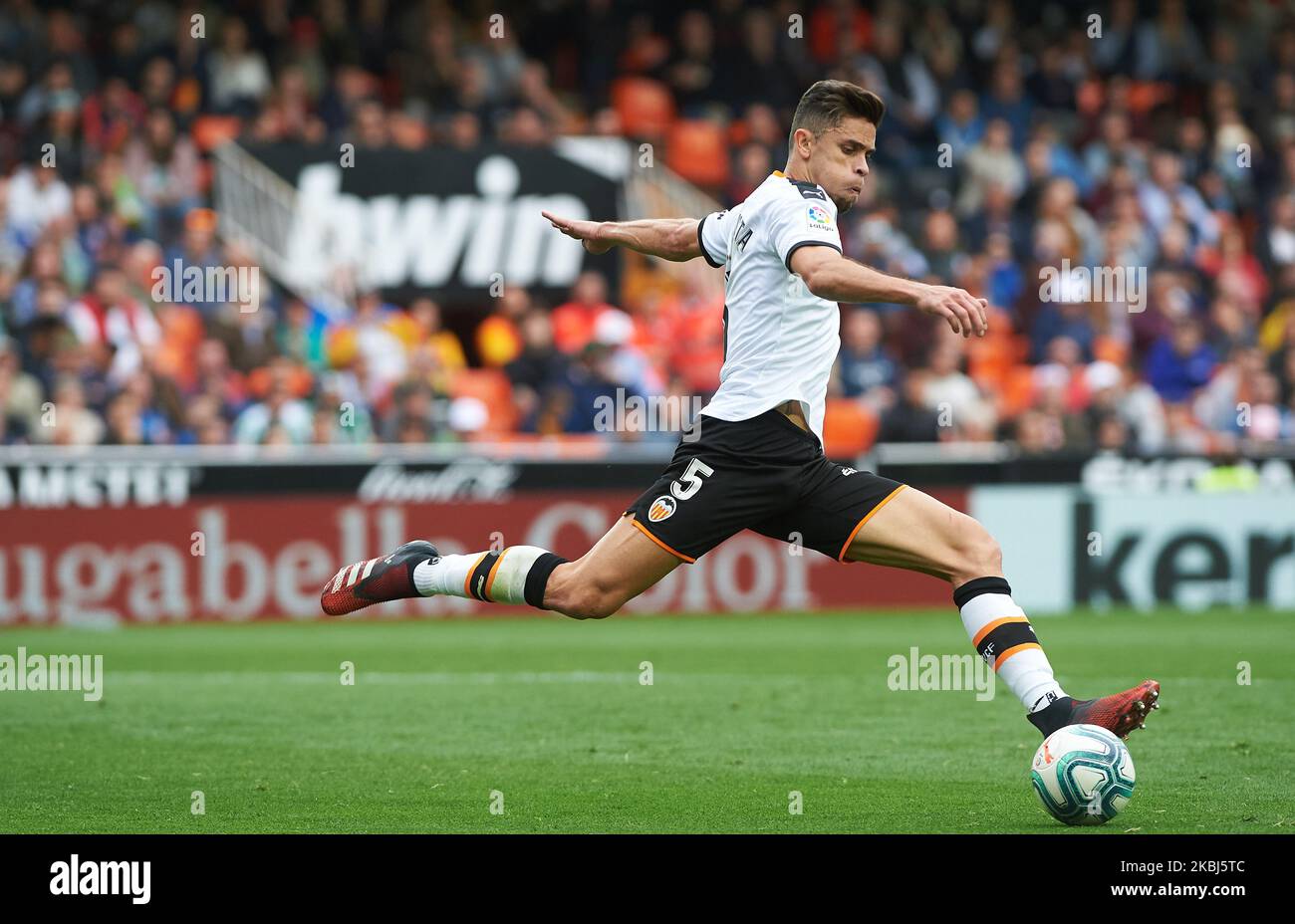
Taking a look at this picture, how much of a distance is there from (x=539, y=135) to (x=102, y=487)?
6512 mm

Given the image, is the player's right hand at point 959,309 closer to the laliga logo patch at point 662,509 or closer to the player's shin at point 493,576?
the laliga logo patch at point 662,509

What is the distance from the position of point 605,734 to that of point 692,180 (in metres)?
11.8

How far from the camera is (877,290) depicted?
19.5 ft

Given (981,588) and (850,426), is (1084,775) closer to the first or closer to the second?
(981,588)

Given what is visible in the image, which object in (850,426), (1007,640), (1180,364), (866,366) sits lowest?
(1007,640)

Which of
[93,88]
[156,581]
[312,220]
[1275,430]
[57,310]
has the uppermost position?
[93,88]

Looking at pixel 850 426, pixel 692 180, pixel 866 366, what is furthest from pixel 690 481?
pixel 692 180

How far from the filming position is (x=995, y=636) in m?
6.57

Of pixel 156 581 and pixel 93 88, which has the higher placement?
pixel 93 88

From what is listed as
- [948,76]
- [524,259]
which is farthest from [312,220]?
[948,76]

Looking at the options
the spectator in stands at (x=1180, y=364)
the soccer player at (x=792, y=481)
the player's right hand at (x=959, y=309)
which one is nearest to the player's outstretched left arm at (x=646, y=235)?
the soccer player at (x=792, y=481)

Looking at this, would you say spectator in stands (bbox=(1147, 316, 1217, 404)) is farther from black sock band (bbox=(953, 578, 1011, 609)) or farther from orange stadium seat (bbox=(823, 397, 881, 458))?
black sock band (bbox=(953, 578, 1011, 609))

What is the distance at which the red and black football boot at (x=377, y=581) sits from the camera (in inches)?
283

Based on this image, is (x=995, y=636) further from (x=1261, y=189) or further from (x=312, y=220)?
(x=1261, y=189)
